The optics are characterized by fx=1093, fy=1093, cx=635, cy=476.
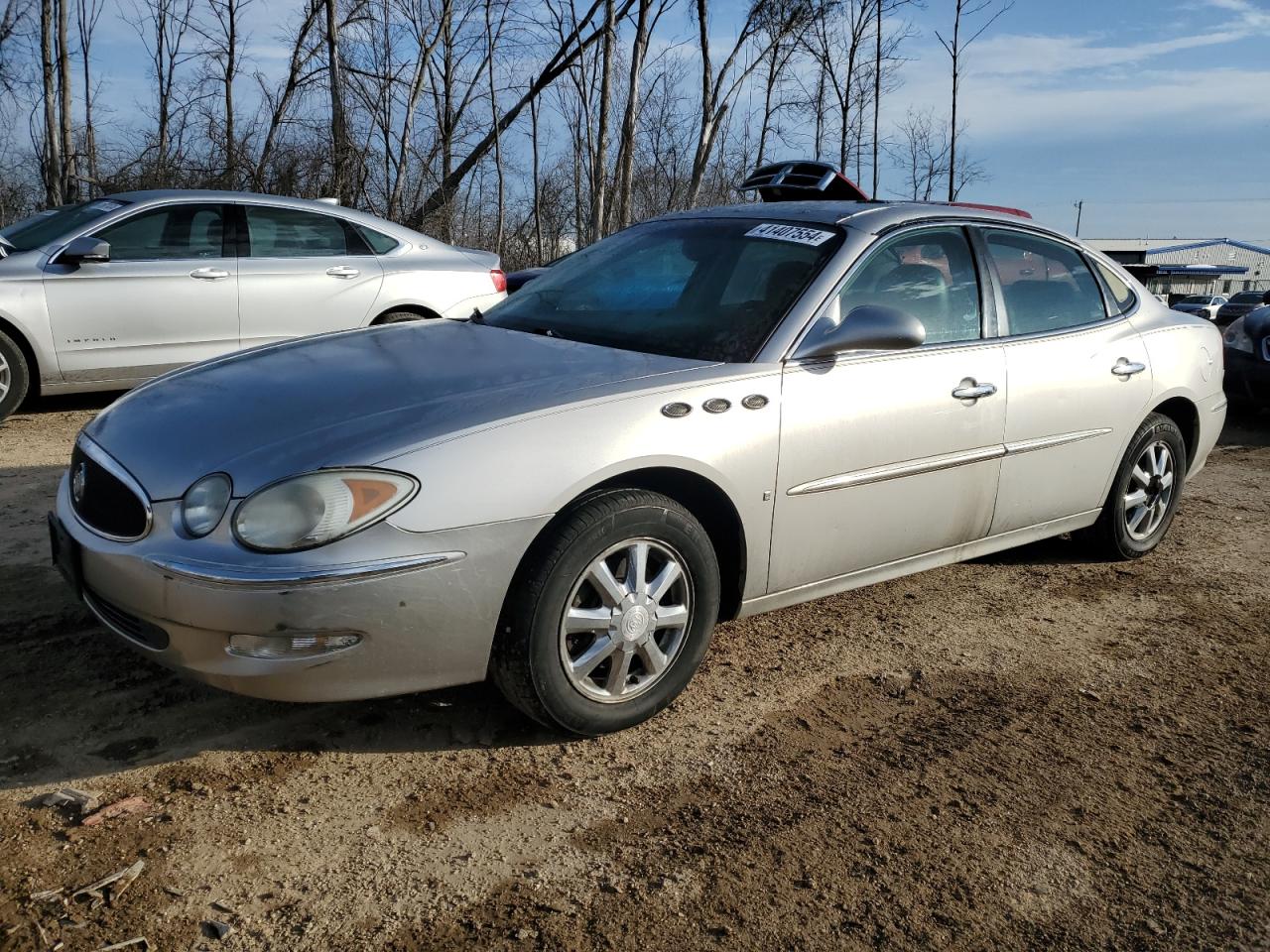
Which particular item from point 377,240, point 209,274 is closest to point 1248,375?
point 377,240

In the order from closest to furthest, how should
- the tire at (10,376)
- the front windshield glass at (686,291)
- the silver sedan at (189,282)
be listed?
1. the front windshield glass at (686,291)
2. the tire at (10,376)
3. the silver sedan at (189,282)

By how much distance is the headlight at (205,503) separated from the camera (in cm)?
256

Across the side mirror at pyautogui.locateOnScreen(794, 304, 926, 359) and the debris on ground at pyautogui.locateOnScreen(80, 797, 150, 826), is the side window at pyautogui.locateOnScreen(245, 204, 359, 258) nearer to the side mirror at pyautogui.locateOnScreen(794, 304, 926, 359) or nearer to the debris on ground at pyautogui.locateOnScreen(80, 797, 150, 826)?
the side mirror at pyautogui.locateOnScreen(794, 304, 926, 359)

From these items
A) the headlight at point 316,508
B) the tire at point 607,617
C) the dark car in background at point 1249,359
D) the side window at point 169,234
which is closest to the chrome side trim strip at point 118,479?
the headlight at point 316,508

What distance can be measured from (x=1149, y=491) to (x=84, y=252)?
606 centimetres

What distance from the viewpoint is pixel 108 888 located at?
87.5 inches

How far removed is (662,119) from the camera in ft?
74.4

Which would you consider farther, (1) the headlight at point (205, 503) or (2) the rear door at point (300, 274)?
(2) the rear door at point (300, 274)

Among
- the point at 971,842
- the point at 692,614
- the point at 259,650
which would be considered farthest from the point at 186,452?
the point at 971,842

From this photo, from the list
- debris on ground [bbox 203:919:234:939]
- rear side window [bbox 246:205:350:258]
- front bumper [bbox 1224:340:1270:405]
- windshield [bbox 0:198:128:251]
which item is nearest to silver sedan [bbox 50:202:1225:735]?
debris on ground [bbox 203:919:234:939]

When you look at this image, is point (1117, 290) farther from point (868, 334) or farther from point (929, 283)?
point (868, 334)

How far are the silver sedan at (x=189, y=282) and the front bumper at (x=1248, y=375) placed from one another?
602 cm

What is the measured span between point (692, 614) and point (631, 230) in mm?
1931

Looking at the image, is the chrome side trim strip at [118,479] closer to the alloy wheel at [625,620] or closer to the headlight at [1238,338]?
the alloy wheel at [625,620]
